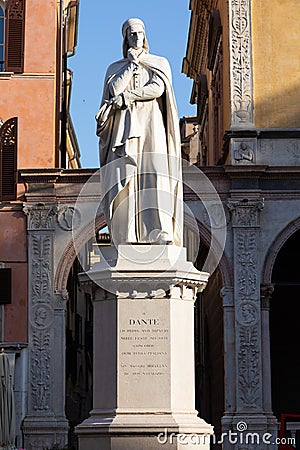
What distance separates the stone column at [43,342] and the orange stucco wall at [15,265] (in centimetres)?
21

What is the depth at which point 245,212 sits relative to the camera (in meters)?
27.1

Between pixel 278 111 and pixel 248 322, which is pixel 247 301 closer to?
pixel 248 322

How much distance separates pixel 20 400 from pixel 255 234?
22.1ft

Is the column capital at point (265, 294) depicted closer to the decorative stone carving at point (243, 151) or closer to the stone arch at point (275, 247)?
the stone arch at point (275, 247)

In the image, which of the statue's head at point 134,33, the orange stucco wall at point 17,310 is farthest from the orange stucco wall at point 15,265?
the statue's head at point 134,33

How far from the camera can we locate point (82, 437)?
1064 cm

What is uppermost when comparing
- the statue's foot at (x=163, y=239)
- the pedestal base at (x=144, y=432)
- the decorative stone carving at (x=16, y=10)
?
the decorative stone carving at (x=16, y=10)

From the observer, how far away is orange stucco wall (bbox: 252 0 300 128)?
28.2 m

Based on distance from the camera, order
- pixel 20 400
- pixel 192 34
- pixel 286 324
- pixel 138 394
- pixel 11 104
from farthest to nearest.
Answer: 1. pixel 192 34
2. pixel 286 324
3. pixel 11 104
4. pixel 20 400
5. pixel 138 394

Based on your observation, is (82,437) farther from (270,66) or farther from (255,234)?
(270,66)

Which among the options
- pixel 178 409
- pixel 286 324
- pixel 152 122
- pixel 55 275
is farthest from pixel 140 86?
pixel 286 324

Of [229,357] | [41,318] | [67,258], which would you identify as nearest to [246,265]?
[229,357]

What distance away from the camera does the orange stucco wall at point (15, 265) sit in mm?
27000

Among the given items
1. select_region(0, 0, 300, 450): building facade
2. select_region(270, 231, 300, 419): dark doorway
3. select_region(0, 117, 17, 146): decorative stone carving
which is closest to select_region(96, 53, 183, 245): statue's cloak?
select_region(0, 0, 300, 450): building facade
